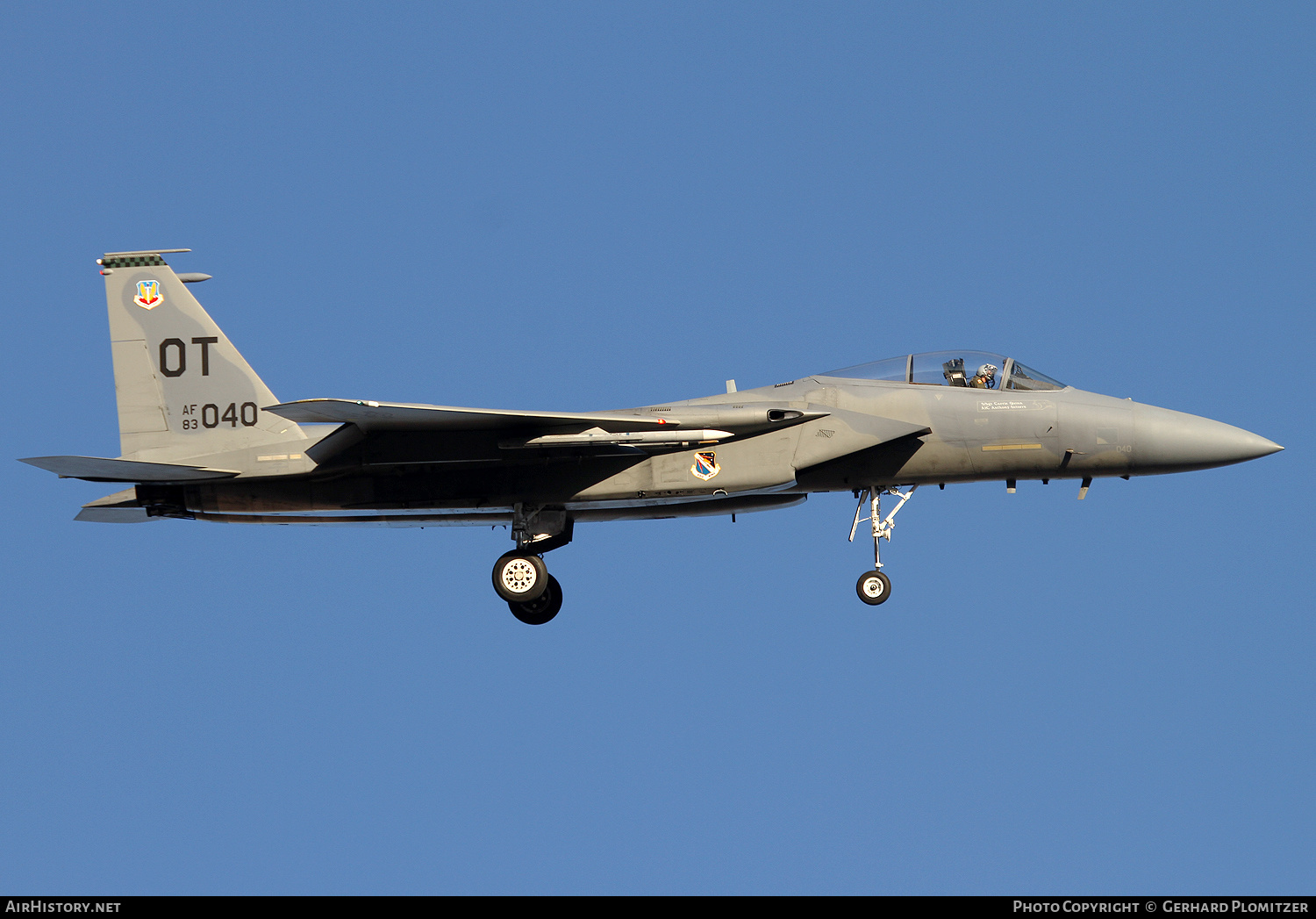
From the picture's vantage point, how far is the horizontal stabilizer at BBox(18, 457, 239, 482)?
17984mm

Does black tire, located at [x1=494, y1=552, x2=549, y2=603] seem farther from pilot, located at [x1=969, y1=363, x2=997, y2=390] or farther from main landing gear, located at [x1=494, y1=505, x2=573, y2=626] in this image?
pilot, located at [x1=969, y1=363, x2=997, y2=390]

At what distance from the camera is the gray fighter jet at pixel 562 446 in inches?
725

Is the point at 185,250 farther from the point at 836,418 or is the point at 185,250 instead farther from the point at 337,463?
the point at 836,418

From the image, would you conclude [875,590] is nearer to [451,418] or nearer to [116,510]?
[451,418]

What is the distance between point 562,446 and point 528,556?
6.16 ft

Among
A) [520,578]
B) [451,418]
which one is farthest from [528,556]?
[451,418]

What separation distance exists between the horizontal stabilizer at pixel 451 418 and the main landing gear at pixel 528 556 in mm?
1510

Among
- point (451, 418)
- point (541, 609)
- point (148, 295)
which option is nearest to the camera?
point (451, 418)

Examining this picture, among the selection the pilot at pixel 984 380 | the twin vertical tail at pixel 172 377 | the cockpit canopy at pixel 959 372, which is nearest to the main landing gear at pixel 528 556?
the twin vertical tail at pixel 172 377

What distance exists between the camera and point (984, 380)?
18953mm

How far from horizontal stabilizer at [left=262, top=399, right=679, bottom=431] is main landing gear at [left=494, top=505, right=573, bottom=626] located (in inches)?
59.5

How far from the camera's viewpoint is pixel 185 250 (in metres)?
20.1
